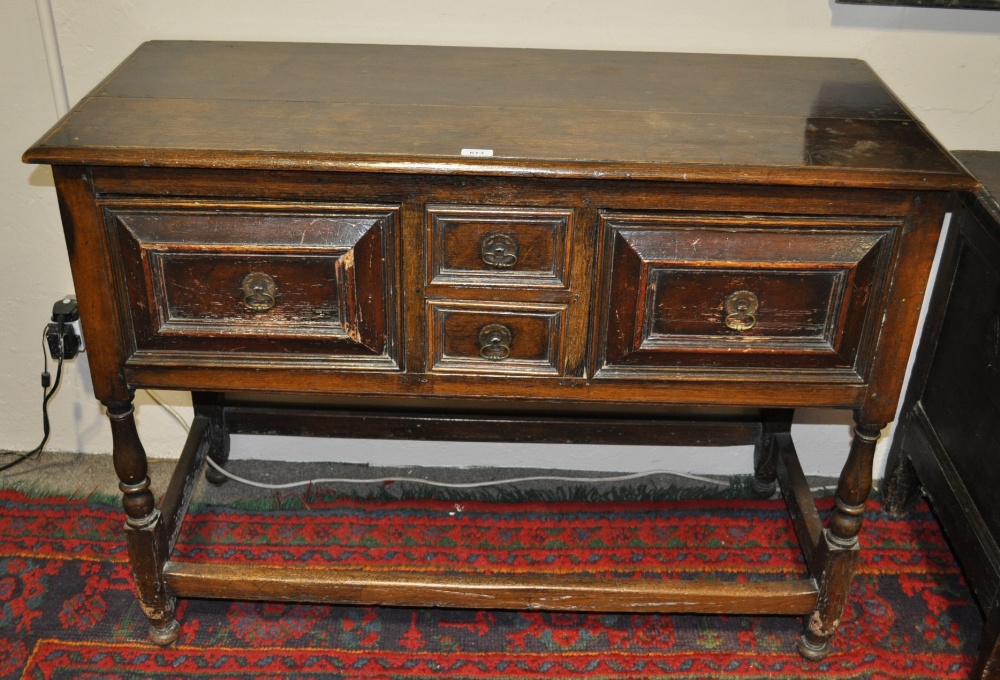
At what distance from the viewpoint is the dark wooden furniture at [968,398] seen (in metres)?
2.02

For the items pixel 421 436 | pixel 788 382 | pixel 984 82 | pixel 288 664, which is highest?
pixel 984 82

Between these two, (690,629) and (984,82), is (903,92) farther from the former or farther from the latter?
(690,629)

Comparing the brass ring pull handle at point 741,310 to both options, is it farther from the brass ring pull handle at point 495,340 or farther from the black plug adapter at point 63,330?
the black plug adapter at point 63,330

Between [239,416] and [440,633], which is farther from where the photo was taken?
[239,416]

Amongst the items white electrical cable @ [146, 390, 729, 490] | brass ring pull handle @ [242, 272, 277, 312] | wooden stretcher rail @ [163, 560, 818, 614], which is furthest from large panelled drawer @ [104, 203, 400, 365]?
white electrical cable @ [146, 390, 729, 490]

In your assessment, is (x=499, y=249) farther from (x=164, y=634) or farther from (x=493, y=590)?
(x=164, y=634)

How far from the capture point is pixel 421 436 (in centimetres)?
243

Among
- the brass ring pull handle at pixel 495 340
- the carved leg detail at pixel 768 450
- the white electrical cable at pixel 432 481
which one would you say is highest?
the brass ring pull handle at pixel 495 340

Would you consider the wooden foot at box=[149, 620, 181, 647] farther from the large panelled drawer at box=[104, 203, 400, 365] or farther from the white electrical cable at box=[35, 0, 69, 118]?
the white electrical cable at box=[35, 0, 69, 118]

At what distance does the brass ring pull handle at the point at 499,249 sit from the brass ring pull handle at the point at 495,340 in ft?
0.38

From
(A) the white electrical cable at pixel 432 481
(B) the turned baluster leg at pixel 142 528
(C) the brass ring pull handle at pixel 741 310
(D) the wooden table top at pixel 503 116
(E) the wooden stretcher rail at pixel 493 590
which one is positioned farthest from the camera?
(A) the white electrical cable at pixel 432 481

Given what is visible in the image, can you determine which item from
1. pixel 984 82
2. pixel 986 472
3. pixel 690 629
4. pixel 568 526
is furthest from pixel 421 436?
pixel 984 82

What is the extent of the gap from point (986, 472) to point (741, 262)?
79 cm

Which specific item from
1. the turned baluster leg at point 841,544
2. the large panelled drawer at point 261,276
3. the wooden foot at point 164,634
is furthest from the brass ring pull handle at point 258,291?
the turned baluster leg at point 841,544
